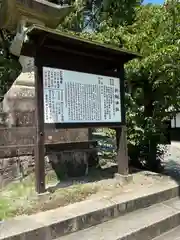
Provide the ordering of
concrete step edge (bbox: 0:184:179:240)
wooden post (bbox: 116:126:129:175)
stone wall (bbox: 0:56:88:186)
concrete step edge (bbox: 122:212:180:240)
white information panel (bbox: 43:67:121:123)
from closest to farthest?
concrete step edge (bbox: 0:184:179:240), concrete step edge (bbox: 122:212:180:240), white information panel (bbox: 43:67:121:123), stone wall (bbox: 0:56:88:186), wooden post (bbox: 116:126:129:175)

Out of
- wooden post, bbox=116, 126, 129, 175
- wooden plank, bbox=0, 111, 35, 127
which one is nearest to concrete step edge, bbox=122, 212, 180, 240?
wooden post, bbox=116, 126, 129, 175

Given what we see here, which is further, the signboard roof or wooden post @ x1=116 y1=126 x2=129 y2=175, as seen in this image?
wooden post @ x1=116 y1=126 x2=129 y2=175

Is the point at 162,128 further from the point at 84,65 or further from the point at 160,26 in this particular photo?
the point at 84,65

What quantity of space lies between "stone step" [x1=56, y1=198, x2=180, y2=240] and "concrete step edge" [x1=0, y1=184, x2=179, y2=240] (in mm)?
69

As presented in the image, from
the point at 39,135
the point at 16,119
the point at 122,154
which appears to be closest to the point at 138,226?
the point at 122,154

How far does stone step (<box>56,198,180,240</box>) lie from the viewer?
3600 mm

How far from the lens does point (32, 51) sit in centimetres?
437

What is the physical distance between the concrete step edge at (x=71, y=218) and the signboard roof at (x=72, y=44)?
229cm

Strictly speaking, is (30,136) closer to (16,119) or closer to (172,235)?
(16,119)

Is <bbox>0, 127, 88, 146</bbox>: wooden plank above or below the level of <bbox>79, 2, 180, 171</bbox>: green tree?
below

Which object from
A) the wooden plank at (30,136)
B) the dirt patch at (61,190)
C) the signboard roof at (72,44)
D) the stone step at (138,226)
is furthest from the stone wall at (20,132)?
the stone step at (138,226)

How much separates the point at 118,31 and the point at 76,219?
4891 mm

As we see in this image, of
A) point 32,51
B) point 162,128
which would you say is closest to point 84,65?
point 32,51

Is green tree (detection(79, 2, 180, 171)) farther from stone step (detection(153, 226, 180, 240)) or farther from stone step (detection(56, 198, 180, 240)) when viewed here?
stone step (detection(153, 226, 180, 240))
